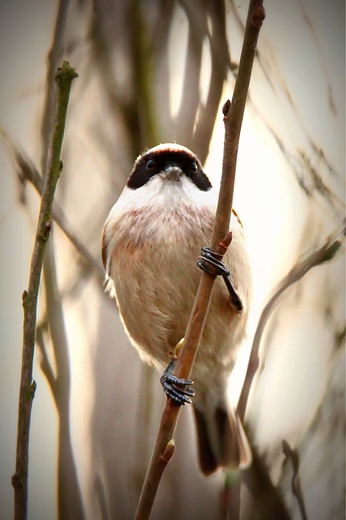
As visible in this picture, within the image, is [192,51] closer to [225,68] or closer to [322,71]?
[225,68]

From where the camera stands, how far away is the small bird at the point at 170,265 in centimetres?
151

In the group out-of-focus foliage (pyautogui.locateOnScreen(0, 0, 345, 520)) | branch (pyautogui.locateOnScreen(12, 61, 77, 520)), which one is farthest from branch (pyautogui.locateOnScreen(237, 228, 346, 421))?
branch (pyautogui.locateOnScreen(12, 61, 77, 520))

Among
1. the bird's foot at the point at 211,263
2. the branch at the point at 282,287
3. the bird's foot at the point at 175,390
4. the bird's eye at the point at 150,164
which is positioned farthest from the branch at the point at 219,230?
the bird's eye at the point at 150,164

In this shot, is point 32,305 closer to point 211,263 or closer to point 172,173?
point 211,263

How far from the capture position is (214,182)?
5.19ft

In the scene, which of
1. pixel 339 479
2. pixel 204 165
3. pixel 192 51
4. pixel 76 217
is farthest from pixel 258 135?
pixel 339 479

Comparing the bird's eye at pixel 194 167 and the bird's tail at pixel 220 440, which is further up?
the bird's eye at pixel 194 167

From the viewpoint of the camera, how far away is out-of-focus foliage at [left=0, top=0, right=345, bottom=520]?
147cm

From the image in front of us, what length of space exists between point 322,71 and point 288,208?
0.38 meters

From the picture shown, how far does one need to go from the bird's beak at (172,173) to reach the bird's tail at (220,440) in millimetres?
690

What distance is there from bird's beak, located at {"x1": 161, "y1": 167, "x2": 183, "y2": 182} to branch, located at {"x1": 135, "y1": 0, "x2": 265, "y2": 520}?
53 cm

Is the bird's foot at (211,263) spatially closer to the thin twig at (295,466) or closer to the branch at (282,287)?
the branch at (282,287)

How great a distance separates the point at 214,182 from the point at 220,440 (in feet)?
2.55

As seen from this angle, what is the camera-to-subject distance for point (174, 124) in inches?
58.9
